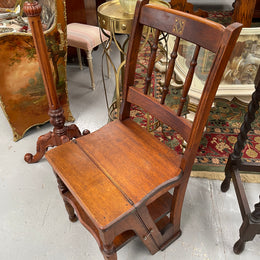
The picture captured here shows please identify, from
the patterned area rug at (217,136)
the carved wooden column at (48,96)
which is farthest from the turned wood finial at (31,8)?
the patterned area rug at (217,136)

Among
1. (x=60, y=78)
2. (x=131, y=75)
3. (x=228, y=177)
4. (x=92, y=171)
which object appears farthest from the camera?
(x=60, y=78)

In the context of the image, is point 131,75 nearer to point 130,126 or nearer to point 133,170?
point 130,126

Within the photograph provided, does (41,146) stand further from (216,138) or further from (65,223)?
(216,138)

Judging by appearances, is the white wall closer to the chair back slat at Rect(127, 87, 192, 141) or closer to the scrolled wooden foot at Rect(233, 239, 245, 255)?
the chair back slat at Rect(127, 87, 192, 141)

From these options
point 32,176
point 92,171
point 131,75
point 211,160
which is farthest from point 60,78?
point 211,160

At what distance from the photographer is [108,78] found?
2621 millimetres

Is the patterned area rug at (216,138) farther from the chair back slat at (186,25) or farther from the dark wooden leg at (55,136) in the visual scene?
the chair back slat at (186,25)

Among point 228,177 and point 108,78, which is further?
point 108,78

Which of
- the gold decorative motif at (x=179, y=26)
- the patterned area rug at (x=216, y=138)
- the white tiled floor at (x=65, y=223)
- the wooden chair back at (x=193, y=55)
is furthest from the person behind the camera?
the patterned area rug at (x=216, y=138)

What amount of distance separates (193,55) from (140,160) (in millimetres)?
454

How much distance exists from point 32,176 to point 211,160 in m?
1.20

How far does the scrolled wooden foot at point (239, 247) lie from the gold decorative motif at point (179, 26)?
98 centimetres

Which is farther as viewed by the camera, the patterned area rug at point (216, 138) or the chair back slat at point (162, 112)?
the patterned area rug at point (216, 138)

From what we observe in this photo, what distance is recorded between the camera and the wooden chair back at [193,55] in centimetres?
73
